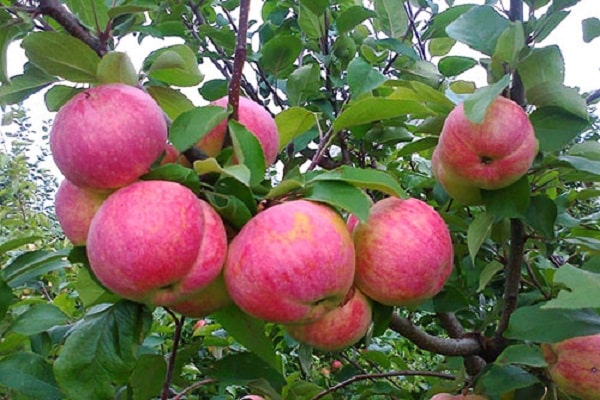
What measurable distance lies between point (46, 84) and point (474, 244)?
711 mm

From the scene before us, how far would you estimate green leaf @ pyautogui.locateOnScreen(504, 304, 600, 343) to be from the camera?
3.07ft

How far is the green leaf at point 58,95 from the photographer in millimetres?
942

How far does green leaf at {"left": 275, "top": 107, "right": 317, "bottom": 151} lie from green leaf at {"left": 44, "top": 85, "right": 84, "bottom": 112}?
1.03 ft

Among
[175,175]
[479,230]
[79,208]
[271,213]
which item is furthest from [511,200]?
[79,208]

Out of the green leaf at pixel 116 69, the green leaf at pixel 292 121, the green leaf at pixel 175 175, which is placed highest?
the green leaf at pixel 116 69

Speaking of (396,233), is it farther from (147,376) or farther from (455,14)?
(455,14)

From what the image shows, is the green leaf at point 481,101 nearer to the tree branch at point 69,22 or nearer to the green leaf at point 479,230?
the green leaf at point 479,230

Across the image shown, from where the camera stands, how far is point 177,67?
0.94 meters

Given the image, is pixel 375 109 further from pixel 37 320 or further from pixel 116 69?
pixel 37 320

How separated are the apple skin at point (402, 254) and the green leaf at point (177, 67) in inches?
14.4

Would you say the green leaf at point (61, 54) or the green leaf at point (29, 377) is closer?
the green leaf at point (61, 54)

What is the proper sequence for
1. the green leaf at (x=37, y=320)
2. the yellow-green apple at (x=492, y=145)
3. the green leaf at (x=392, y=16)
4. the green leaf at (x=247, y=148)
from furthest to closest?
the green leaf at (x=392, y=16)
the green leaf at (x=37, y=320)
the yellow-green apple at (x=492, y=145)
the green leaf at (x=247, y=148)

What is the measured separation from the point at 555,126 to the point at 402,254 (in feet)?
1.17

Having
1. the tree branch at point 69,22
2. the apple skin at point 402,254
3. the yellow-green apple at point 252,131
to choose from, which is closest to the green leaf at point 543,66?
the apple skin at point 402,254
